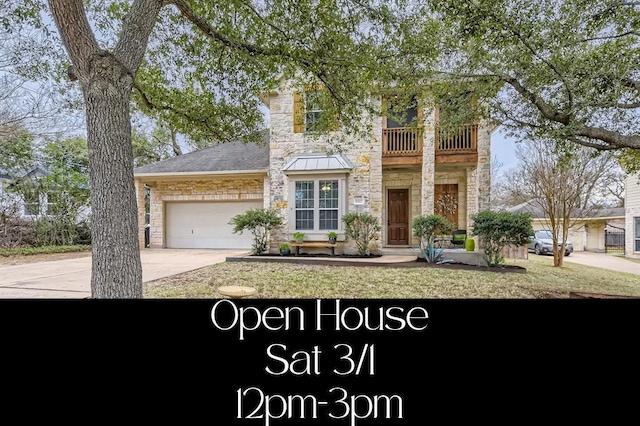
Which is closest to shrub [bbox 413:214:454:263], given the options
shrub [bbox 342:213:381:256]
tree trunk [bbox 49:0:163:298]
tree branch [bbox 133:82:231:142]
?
shrub [bbox 342:213:381:256]

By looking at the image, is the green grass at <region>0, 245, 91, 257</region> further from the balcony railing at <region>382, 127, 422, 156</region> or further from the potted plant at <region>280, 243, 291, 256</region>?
the balcony railing at <region>382, 127, 422, 156</region>

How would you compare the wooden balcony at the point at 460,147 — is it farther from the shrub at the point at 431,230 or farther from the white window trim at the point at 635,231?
the white window trim at the point at 635,231

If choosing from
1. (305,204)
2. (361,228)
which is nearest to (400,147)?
(361,228)

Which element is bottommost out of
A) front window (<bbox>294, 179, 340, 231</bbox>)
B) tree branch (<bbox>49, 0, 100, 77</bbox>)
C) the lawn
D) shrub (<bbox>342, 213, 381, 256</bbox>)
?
the lawn

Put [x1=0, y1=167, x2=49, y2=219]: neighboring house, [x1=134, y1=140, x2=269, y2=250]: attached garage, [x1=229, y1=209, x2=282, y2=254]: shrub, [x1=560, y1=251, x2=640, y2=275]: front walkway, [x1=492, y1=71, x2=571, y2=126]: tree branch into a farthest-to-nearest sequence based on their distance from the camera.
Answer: [x1=134, y1=140, x2=269, y2=250]: attached garage
[x1=0, y1=167, x2=49, y2=219]: neighboring house
[x1=560, y1=251, x2=640, y2=275]: front walkway
[x1=229, y1=209, x2=282, y2=254]: shrub
[x1=492, y1=71, x2=571, y2=126]: tree branch

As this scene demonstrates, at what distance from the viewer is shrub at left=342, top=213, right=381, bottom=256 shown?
920 centimetres

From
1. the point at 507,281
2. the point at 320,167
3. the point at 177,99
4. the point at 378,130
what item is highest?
the point at 378,130

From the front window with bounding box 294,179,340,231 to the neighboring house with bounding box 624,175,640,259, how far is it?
14.3 meters

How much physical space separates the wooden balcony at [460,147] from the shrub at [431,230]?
2473mm

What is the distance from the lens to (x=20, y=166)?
10.9 meters

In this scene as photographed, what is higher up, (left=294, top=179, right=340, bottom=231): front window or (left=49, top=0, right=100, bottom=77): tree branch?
(left=49, top=0, right=100, bottom=77): tree branch
